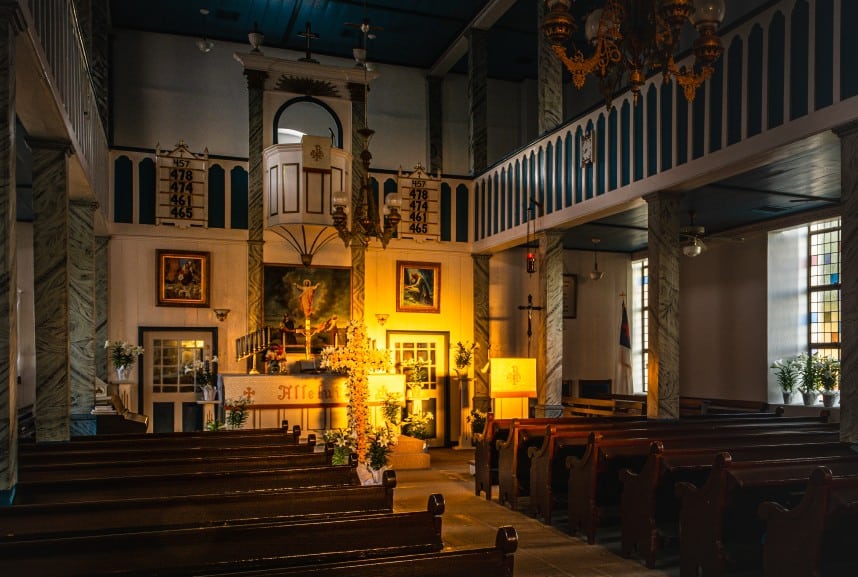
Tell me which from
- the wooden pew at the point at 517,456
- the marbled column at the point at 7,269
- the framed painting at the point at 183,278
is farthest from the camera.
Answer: the framed painting at the point at 183,278

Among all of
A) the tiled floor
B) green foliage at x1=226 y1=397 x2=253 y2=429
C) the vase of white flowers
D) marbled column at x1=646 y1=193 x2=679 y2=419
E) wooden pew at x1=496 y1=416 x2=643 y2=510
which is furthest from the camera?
the vase of white flowers

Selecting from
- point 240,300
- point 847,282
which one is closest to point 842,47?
point 847,282

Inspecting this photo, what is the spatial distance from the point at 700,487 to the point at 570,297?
28.0ft

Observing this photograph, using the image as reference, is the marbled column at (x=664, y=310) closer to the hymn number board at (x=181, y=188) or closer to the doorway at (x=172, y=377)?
the doorway at (x=172, y=377)

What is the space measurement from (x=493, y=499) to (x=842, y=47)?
5.92 metres

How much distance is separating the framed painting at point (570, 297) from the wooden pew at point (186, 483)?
1025 cm

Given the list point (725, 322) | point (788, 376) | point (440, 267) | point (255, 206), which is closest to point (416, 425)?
point (440, 267)

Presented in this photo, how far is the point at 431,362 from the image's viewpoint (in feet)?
43.2

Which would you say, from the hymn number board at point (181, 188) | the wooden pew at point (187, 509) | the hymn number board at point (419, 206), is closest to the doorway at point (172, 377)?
the hymn number board at point (181, 188)

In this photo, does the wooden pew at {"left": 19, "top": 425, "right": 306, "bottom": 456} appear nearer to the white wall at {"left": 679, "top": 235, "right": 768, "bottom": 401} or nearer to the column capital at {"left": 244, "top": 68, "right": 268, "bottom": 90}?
the column capital at {"left": 244, "top": 68, "right": 268, "bottom": 90}

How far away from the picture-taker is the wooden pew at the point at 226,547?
2.85m

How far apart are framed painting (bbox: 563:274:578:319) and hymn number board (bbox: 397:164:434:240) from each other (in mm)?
3237

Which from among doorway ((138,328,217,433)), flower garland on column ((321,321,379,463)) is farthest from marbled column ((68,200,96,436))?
doorway ((138,328,217,433))

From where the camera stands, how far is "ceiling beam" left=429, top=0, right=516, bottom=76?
1222 cm
